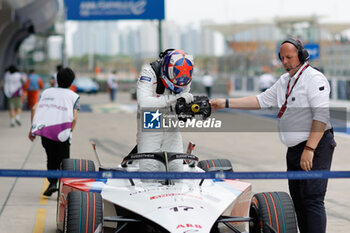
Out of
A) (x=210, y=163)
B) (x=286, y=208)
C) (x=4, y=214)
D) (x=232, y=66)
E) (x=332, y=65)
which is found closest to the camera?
(x=286, y=208)

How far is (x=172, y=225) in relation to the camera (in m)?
4.88

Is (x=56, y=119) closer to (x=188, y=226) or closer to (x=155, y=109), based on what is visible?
(x=155, y=109)

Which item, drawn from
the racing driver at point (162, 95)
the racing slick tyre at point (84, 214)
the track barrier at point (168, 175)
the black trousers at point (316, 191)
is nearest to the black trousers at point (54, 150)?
the racing driver at point (162, 95)

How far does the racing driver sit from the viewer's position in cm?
610

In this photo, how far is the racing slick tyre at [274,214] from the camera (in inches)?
209

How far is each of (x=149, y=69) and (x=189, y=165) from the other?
964 millimetres

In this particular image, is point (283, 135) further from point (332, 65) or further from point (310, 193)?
point (332, 65)

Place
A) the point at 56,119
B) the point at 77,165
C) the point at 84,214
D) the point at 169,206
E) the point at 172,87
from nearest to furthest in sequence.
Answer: the point at 169,206 < the point at 84,214 < the point at 172,87 < the point at 77,165 < the point at 56,119

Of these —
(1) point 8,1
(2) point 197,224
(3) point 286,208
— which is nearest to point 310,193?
(3) point 286,208

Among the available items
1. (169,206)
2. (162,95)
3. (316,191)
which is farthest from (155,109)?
(316,191)

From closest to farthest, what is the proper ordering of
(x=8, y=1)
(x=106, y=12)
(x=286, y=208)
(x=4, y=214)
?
(x=286, y=208) → (x=4, y=214) → (x=8, y=1) → (x=106, y=12)

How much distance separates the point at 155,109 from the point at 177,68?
460 mm

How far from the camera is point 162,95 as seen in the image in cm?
638

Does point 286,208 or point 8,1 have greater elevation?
point 8,1
